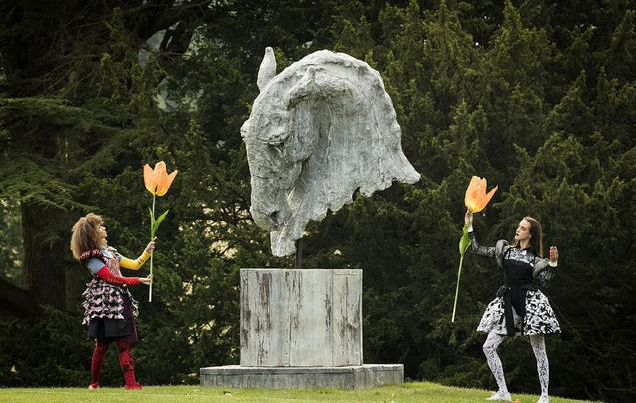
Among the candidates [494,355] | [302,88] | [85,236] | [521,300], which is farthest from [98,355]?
[521,300]

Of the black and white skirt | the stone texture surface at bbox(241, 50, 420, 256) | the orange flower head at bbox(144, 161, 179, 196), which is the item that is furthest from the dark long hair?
the orange flower head at bbox(144, 161, 179, 196)

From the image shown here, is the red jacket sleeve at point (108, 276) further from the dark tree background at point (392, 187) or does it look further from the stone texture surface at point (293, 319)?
the dark tree background at point (392, 187)

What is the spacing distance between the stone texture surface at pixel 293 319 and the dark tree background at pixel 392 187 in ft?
14.4

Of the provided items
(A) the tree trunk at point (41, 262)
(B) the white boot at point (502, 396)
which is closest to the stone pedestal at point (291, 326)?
(B) the white boot at point (502, 396)

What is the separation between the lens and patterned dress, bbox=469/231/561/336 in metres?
10.4

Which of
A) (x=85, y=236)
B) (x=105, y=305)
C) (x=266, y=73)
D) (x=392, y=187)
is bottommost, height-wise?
(x=105, y=305)

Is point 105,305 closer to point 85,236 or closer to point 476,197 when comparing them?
point 85,236

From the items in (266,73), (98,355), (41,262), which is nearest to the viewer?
(98,355)

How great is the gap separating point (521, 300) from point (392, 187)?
718 centimetres

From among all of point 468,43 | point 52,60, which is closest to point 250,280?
point 468,43

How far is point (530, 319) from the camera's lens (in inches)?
410

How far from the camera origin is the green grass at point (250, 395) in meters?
10.2

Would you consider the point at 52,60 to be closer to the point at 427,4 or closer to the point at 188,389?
the point at 427,4

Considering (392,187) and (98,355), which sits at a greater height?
(392,187)
